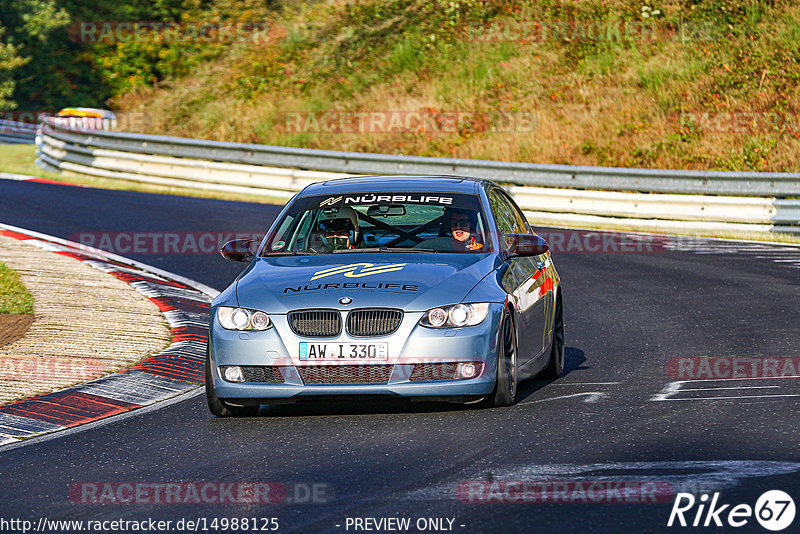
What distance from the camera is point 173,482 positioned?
6.27 meters

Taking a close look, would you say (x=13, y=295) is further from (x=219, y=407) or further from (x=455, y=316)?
(x=455, y=316)

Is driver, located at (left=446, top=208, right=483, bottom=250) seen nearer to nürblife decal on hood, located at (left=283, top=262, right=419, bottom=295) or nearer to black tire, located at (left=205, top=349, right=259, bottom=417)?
nürblife decal on hood, located at (left=283, top=262, right=419, bottom=295)

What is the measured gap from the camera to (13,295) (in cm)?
→ 1289

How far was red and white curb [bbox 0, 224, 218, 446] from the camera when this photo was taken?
820 centimetres

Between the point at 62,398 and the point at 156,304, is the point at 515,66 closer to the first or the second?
the point at 156,304

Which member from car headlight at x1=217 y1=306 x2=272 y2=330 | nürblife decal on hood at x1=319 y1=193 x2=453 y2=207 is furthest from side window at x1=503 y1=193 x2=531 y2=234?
car headlight at x1=217 y1=306 x2=272 y2=330

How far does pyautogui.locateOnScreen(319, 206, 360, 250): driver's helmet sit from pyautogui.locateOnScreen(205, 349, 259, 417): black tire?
139 centimetres

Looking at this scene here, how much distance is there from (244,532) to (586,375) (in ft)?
15.1

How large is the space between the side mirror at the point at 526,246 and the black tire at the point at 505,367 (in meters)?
0.72

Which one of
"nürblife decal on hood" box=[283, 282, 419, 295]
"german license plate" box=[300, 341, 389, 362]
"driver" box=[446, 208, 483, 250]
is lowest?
"german license plate" box=[300, 341, 389, 362]

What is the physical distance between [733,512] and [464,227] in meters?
3.98

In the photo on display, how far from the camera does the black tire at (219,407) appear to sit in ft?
26.0

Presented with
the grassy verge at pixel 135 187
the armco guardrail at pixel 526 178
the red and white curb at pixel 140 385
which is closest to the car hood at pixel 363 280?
the red and white curb at pixel 140 385

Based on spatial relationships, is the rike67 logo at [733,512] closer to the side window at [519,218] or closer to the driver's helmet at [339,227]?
the driver's helmet at [339,227]
